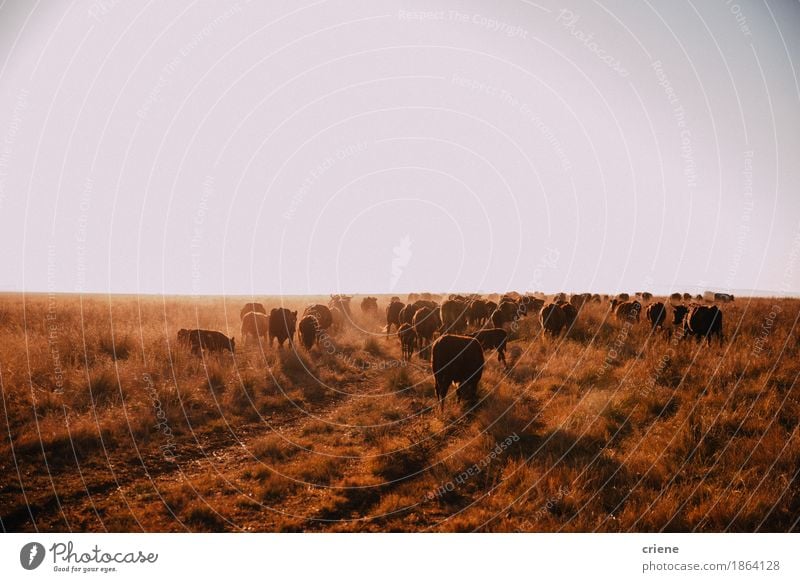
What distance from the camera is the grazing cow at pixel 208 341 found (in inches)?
618

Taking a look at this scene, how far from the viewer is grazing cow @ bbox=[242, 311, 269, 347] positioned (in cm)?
1994

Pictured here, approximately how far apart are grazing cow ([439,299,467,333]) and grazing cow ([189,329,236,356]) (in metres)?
11.0

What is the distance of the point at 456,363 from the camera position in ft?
34.4

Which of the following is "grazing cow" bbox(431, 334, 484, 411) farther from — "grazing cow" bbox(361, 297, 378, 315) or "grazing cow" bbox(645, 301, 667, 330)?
"grazing cow" bbox(361, 297, 378, 315)

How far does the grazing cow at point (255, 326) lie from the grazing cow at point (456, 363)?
12.3 m

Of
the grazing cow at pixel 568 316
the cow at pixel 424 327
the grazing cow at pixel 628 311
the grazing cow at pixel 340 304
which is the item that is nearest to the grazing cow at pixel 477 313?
the cow at pixel 424 327

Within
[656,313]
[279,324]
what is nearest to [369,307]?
[279,324]

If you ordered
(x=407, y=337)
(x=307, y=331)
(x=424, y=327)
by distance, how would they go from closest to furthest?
(x=407, y=337)
(x=307, y=331)
(x=424, y=327)

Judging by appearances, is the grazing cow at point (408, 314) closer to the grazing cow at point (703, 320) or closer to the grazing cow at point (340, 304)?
the grazing cow at point (340, 304)

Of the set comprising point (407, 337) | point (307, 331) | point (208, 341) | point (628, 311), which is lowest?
point (208, 341)

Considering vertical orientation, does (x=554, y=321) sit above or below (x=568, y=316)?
below
